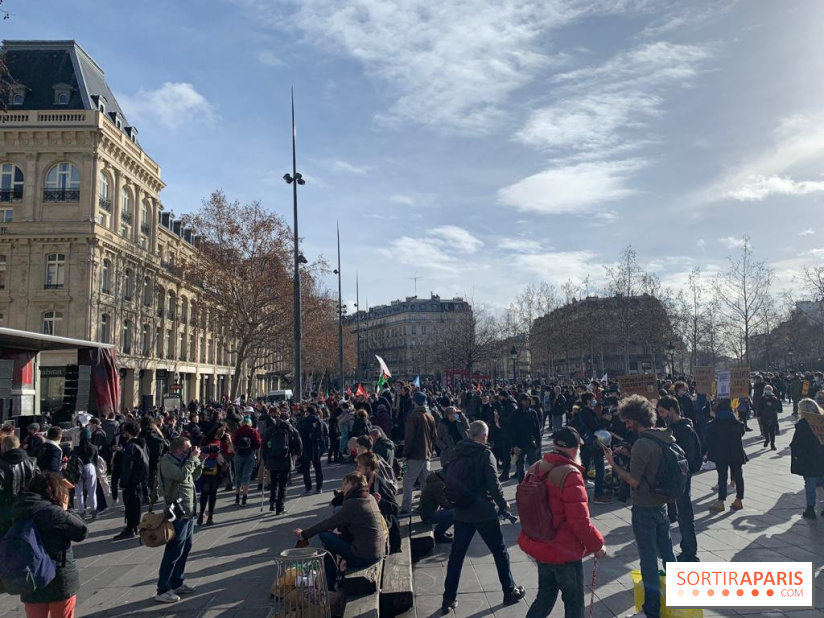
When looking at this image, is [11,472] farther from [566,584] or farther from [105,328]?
[105,328]

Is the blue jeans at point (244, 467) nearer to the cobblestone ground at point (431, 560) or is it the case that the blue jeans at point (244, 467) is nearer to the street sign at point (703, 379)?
the cobblestone ground at point (431, 560)

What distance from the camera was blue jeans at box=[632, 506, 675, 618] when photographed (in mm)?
4984

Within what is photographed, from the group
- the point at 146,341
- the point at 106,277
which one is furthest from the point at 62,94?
the point at 146,341

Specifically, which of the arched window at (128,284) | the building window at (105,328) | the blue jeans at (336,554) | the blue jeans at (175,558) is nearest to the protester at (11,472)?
the blue jeans at (175,558)

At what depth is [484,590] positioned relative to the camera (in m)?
6.16

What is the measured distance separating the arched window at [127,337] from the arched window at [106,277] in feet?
10.2

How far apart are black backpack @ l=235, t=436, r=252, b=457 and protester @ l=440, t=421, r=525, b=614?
6352 millimetres

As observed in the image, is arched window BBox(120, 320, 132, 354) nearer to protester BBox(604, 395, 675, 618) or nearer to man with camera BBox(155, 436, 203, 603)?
man with camera BBox(155, 436, 203, 603)

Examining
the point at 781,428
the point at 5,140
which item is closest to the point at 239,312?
the point at 5,140

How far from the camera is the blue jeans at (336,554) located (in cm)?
579

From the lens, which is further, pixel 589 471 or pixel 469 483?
pixel 589 471

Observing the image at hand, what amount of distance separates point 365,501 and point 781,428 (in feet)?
65.2

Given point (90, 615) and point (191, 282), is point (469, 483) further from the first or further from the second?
point (191, 282)

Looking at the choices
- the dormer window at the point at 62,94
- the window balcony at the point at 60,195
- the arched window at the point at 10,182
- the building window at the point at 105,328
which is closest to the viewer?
the arched window at the point at 10,182
